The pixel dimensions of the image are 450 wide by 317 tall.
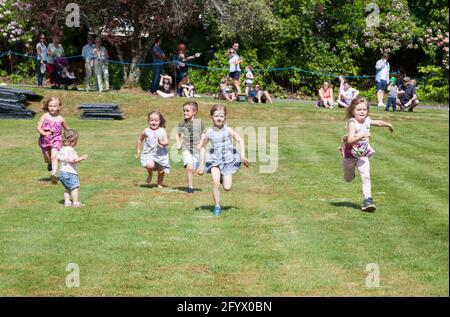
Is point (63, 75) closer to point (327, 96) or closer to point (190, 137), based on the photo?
point (327, 96)

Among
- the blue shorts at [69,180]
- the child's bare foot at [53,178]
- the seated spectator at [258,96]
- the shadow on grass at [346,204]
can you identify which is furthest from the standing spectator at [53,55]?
the shadow on grass at [346,204]

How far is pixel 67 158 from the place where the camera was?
1334cm

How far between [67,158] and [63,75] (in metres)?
18.7

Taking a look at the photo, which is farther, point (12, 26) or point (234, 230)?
point (12, 26)

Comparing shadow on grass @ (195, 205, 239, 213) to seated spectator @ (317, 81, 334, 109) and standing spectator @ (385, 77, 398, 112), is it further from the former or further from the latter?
seated spectator @ (317, 81, 334, 109)

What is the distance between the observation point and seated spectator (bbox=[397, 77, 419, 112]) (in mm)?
29766

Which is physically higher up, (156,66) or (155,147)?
(156,66)

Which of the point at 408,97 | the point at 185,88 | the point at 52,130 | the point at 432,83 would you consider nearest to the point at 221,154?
the point at 52,130

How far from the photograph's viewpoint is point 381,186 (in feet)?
49.9

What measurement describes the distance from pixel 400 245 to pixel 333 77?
27.4m

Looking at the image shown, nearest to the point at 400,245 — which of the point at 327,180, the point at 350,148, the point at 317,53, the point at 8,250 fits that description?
the point at 350,148

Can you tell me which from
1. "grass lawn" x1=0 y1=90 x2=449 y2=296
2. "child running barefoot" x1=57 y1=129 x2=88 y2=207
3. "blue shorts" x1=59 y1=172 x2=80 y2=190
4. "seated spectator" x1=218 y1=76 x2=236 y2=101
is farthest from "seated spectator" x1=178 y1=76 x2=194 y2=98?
"blue shorts" x1=59 y1=172 x2=80 y2=190

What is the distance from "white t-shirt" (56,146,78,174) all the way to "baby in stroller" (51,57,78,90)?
18098 mm
